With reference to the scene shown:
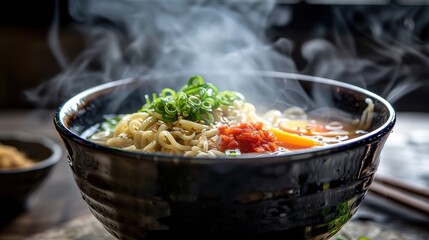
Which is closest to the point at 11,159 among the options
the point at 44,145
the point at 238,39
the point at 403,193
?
the point at 44,145

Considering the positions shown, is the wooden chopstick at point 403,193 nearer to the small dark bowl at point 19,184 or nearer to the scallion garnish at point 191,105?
the scallion garnish at point 191,105

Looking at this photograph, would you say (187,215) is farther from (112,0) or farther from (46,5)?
(46,5)

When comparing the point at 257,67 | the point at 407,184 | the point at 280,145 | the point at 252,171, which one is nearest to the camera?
the point at 252,171

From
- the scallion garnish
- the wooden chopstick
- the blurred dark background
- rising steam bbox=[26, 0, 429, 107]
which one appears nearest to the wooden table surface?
the wooden chopstick

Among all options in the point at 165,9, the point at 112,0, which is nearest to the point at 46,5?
the point at 112,0

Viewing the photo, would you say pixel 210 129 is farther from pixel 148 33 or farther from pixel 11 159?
pixel 148 33
